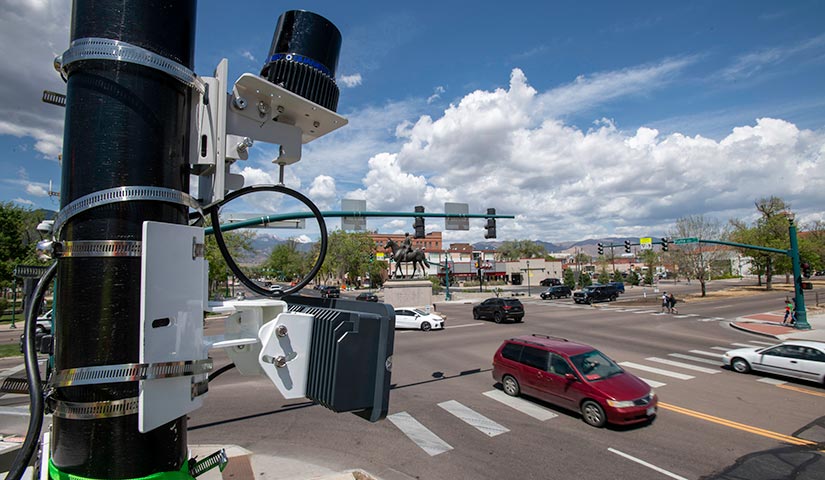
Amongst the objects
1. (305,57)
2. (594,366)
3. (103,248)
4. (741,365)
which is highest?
(305,57)

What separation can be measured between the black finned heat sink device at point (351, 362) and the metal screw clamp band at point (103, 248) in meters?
0.80

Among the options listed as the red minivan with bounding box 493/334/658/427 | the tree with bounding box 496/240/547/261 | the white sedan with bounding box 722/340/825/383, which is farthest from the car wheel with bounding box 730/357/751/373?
the tree with bounding box 496/240/547/261

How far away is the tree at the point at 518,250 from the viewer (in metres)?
138

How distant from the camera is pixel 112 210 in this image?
1595 millimetres

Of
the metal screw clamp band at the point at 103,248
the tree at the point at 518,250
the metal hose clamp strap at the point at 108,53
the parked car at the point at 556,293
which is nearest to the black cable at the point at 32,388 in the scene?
the metal screw clamp band at the point at 103,248

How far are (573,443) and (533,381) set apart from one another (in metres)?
2.32

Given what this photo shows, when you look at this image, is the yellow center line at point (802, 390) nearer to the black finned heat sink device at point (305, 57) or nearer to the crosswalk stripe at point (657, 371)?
the crosswalk stripe at point (657, 371)

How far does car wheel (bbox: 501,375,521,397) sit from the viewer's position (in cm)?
1072

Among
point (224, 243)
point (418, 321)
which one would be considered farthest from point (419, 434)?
point (418, 321)

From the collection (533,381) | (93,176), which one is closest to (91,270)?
(93,176)

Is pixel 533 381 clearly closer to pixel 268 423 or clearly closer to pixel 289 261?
pixel 268 423

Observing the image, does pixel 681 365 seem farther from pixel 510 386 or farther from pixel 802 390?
pixel 510 386

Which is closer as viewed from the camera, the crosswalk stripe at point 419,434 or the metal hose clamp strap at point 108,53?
the metal hose clamp strap at point 108,53

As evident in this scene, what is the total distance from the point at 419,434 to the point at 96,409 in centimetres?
758
